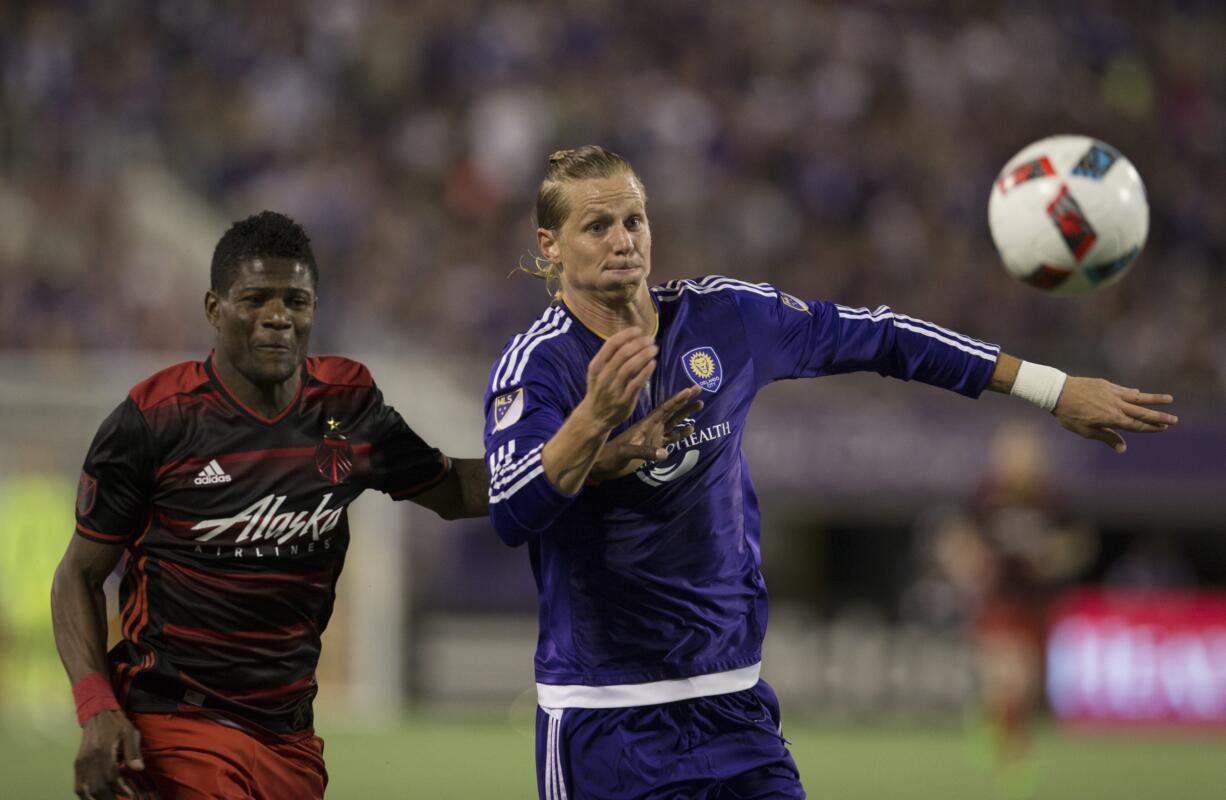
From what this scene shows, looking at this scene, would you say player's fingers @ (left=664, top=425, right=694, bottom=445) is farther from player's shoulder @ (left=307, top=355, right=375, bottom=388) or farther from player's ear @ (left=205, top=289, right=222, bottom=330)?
player's ear @ (left=205, top=289, right=222, bottom=330)

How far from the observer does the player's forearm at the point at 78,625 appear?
4773 mm

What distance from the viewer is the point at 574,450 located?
4.27 m

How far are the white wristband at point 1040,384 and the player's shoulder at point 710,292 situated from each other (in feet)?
2.53

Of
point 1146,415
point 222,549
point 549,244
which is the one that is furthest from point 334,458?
point 1146,415

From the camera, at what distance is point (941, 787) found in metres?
11.0

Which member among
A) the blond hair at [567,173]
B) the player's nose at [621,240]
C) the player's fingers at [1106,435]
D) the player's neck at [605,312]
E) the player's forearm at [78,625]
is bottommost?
the player's forearm at [78,625]

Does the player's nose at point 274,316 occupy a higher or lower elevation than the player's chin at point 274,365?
higher

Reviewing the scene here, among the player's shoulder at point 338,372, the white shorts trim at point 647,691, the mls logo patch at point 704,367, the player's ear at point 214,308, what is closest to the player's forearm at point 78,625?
the player's ear at point 214,308

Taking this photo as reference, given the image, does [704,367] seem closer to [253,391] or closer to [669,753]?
[669,753]

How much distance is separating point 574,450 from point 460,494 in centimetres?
126

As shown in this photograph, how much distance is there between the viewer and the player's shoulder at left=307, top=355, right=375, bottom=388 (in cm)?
527

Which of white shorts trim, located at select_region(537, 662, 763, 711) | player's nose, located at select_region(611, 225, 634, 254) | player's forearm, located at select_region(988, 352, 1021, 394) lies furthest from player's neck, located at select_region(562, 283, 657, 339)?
player's forearm, located at select_region(988, 352, 1021, 394)

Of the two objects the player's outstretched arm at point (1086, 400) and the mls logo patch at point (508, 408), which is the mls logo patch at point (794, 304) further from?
the mls logo patch at point (508, 408)

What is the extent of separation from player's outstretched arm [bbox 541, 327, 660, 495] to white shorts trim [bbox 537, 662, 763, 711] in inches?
29.7
